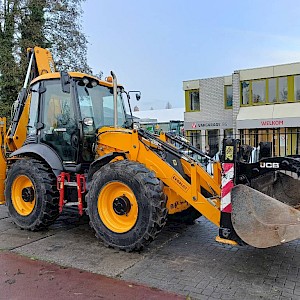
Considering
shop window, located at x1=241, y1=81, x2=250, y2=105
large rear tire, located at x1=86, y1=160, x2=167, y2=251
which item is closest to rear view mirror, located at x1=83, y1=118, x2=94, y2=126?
large rear tire, located at x1=86, y1=160, x2=167, y2=251


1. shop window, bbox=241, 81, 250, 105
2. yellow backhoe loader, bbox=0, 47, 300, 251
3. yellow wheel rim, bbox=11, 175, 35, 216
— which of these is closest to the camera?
yellow backhoe loader, bbox=0, 47, 300, 251

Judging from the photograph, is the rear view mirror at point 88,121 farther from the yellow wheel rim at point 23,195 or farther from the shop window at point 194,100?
the shop window at point 194,100

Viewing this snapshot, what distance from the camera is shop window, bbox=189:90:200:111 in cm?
2583

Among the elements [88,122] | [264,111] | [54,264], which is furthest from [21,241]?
[264,111]

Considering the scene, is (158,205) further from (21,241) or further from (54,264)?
(21,241)

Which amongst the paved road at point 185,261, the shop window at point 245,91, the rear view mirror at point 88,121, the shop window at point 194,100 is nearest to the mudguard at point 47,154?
the rear view mirror at point 88,121

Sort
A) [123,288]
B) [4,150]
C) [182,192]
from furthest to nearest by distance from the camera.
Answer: [4,150], [182,192], [123,288]

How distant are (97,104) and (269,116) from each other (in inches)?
692

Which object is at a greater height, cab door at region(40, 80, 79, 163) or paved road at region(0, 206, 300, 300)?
cab door at region(40, 80, 79, 163)

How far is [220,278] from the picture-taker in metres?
4.11

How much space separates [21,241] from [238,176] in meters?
3.52

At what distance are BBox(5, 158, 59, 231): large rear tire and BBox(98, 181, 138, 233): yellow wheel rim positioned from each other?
111cm

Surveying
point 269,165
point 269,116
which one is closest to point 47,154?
point 269,165

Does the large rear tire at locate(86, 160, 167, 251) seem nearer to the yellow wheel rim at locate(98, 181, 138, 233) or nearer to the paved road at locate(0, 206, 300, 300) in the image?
the yellow wheel rim at locate(98, 181, 138, 233)
